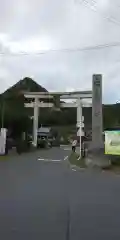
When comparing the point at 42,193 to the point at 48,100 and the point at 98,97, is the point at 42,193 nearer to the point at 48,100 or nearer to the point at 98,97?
the point at 98,97

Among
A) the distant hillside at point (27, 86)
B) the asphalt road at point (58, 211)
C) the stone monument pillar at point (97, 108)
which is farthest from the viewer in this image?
the distant hillside at point (27, 86)

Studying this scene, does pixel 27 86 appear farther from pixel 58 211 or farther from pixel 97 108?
pixel 58 211

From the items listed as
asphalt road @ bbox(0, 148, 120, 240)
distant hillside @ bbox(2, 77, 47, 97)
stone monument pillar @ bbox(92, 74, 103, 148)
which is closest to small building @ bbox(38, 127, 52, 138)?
distant hillside @ bbox(2, 77, 47, 97)

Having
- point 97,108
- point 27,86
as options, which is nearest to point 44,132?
point 27,86

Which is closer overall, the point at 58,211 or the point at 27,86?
the point at 58,211

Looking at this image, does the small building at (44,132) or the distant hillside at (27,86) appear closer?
the small building at (44,132)

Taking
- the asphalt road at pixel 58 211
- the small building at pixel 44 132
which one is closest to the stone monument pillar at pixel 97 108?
the asphalt road at pixel 58 211

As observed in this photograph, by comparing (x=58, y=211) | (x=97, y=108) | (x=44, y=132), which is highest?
(x=97, y=108)

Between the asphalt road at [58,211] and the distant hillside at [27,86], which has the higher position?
the distant hillside at [27,86]

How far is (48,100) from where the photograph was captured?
6725 centimetres

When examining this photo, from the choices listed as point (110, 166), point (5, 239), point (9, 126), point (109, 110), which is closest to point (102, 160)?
point (110, 166)

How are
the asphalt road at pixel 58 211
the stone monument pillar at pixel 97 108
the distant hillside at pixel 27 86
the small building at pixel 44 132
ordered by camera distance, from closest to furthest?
the asphalt road at pixel 58 211 → the stone monument pillar at pixel 97 108 → the small building at pixel 44 132 → the distant hillside at pixel 27 86

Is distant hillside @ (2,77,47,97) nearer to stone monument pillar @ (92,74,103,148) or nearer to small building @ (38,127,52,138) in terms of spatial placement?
small building @ (38,127,52,138)

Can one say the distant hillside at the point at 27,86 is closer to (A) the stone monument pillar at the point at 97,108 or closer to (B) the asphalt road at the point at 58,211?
(A) the stone monument pillar at the point at 97,108
